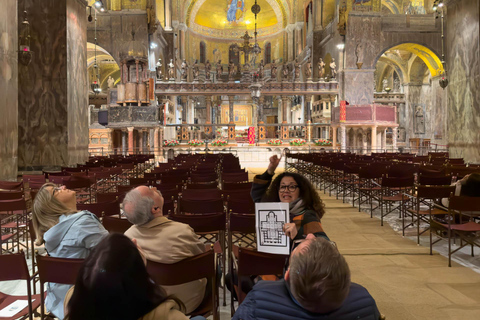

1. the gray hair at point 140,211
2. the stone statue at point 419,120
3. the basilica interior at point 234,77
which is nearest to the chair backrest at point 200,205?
the gray hair at point 140,211

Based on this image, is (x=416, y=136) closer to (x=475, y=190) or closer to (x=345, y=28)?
(x=345, y=28)

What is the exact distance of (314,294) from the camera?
1.44 metres

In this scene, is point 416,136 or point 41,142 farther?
point 416,136

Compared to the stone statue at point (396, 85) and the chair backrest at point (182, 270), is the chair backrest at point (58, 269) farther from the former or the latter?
the stone statue at point (396, 85)

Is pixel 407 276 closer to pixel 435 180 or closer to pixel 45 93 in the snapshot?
pixel 435 180

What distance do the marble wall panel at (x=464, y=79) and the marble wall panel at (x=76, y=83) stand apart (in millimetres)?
12828

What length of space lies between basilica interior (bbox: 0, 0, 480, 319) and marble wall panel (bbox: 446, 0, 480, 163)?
55mm

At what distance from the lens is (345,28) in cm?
2628

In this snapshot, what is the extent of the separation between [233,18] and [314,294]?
43.3m

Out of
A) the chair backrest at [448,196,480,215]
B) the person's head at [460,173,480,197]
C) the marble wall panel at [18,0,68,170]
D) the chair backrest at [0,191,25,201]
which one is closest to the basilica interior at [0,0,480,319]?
the marble wall panel at [18,0,68,170]

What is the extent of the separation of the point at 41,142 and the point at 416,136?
87.4ft

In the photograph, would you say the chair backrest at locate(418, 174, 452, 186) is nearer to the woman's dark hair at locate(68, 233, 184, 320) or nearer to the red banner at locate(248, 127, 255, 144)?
the woman's dark hair at locate(68, 233, 184, 320)

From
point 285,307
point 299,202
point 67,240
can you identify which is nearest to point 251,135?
point 299,202

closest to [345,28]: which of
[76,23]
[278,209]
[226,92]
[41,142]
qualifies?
[226,92]
